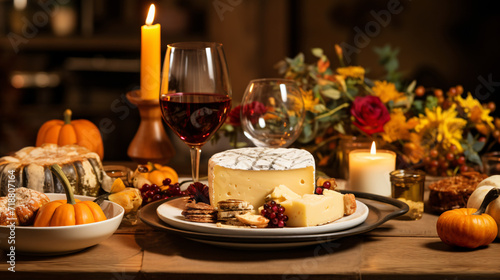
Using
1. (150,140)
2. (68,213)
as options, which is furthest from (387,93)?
(68,213)

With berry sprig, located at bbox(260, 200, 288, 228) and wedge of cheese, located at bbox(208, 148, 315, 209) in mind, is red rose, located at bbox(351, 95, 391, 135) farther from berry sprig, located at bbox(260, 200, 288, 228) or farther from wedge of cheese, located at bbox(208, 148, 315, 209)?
berry sprig, located at bbox(260, 200, 288, 228)

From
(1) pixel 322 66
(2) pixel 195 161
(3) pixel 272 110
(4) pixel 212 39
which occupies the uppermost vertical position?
(4) pixel 212 39

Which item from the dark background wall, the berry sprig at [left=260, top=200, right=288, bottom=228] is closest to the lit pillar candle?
the berry sprig at [left=260, top=200, right=288, bottom=228]

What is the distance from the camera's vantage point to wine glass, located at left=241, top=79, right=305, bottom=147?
1.50 metres

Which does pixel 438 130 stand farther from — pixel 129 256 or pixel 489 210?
pixel 129 256

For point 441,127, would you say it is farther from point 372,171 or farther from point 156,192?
point 156,192

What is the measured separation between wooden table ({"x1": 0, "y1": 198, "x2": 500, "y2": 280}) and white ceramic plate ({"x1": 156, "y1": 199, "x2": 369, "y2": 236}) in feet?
0.14

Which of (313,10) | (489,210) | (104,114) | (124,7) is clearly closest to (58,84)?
(104,114)

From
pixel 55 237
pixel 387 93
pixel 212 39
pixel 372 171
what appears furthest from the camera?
pixel 212 39

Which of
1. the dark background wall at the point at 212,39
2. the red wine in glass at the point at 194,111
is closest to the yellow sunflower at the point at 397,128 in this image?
the red wine in glass at the point at 194,111

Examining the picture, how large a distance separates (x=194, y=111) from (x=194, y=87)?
5 centimetres

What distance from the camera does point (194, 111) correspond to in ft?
A: 4.28

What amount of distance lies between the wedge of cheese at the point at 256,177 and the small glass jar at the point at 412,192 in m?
0.25

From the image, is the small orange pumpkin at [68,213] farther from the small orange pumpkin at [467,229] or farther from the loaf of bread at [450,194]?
the loaf of bread at [450,194]
